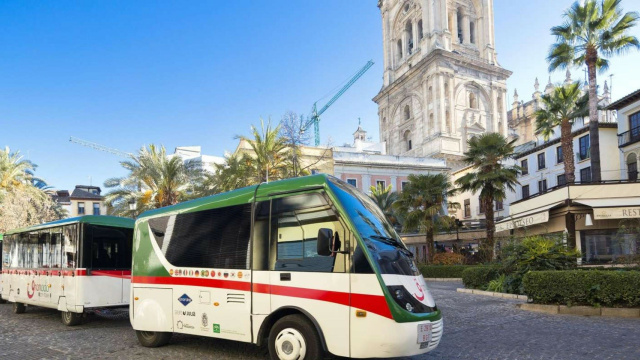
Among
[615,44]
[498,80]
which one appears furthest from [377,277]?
[498,80]

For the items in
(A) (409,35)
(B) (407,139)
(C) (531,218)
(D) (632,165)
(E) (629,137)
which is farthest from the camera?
(A) (409,35)

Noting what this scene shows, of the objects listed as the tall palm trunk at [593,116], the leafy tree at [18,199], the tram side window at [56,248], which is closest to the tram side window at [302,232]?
the tram side window at [56,248]

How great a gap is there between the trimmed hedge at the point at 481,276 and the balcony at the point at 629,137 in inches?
984

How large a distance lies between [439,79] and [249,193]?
221 ft

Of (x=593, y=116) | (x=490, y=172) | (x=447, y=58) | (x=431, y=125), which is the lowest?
(x=490, y=172)

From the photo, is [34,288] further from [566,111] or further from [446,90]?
[446,90]

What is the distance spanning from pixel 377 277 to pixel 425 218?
987 inches

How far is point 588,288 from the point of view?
38.2 ft

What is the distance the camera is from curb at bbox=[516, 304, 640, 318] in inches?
436

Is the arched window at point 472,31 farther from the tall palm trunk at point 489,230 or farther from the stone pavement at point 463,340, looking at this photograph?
the stone pavement at point 463,340

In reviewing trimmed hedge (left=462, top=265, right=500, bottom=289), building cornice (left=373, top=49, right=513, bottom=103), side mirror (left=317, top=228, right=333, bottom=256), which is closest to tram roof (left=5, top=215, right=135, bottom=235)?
side mirror (left=317, top=228, right=333, bottom=256)

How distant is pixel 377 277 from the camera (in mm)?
5805

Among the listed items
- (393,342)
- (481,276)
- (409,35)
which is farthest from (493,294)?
(409,35)

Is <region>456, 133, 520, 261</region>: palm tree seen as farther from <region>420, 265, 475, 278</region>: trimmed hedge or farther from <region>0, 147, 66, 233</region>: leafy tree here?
<region>0, 147, 66, 233</region>: leafy tree
